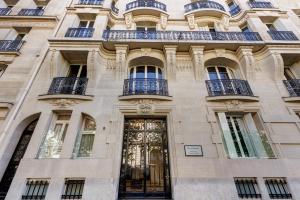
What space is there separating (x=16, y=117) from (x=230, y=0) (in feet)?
41.8

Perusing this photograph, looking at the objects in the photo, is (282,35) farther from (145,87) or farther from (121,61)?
(121,61)

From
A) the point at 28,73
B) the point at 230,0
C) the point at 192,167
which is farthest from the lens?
the point at 230,0

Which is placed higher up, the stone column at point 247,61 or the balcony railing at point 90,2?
the balcony railing at point 90,2

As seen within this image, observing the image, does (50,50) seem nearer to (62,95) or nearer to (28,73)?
(28,73)

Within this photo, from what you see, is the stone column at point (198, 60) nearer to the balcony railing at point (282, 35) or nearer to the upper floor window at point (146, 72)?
the upper floor window at point (146, 72)

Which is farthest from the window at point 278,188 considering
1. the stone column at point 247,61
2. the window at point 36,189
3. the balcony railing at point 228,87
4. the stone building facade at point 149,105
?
the window at point 36,189

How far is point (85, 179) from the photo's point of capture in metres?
5.30

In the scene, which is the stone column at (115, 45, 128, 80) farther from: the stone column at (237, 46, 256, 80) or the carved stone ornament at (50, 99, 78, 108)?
the stone column at (237, 46, 256, 80)

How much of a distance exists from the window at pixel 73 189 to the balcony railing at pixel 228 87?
530 centimetres

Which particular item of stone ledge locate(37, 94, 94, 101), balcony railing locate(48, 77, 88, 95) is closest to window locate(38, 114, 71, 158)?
stone ledge locate(37, 94, 94, 101)

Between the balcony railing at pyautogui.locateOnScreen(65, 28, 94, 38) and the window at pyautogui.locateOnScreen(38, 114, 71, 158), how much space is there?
12.4ft

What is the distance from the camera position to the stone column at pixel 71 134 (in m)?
5.78

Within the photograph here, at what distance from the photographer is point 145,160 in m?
6.15

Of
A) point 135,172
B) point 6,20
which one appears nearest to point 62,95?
point 135,172
